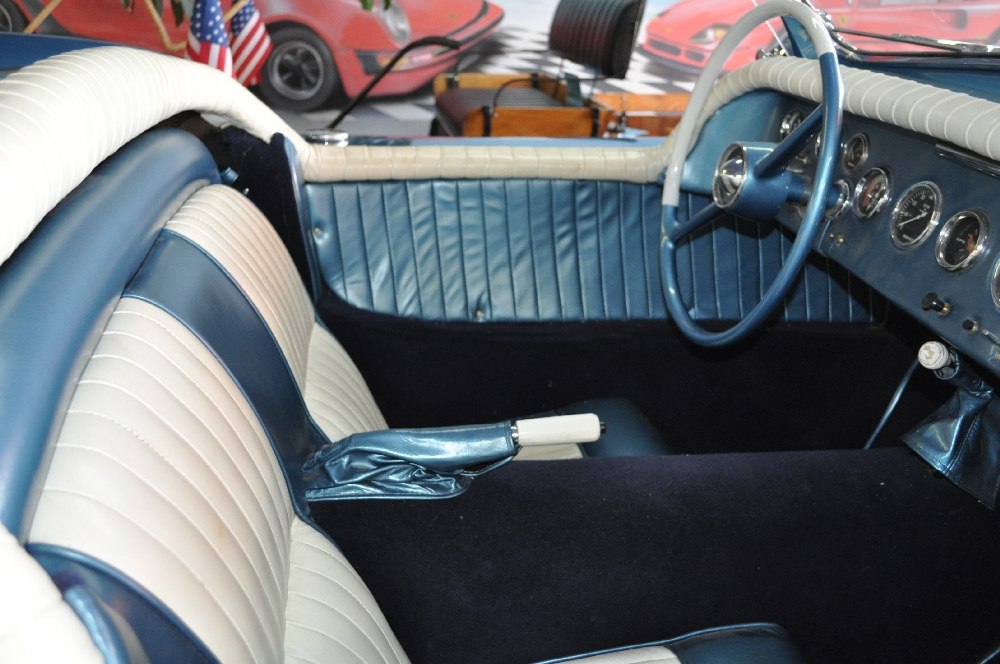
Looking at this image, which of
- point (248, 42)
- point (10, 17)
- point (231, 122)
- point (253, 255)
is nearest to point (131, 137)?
point (253, 255)

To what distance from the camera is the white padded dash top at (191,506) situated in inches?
18.8

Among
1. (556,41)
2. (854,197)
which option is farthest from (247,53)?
(854,197)

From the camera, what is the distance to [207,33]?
119 inches

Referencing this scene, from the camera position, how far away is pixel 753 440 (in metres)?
1.67

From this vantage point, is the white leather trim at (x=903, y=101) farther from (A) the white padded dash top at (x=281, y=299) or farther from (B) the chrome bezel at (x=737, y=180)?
(A) the white padded dash top at (x=281, y=299)

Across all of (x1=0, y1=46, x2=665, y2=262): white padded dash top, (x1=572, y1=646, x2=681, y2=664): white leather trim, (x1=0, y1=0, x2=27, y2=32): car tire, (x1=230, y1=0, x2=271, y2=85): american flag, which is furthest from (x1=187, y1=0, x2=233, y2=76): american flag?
(x1=572, y1=646, x2=681, y2=664): white leather trim

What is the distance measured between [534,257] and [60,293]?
109 centimetres

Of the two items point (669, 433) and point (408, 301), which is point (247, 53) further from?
point (669, 433)

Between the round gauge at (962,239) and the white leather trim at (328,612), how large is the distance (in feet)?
2.53

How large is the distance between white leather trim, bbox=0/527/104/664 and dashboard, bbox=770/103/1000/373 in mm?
890

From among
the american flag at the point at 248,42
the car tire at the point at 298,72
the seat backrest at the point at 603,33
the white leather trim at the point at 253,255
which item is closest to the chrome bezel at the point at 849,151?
the white leather trim at the point at 253,255

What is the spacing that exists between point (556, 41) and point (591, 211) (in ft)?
7.61

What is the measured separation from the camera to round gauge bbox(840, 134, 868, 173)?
3.60 ft

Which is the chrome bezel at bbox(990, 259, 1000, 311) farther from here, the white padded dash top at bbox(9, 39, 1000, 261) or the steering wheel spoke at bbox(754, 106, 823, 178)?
the steering wheel spoke at bbox(754, 106, 823, 178)
